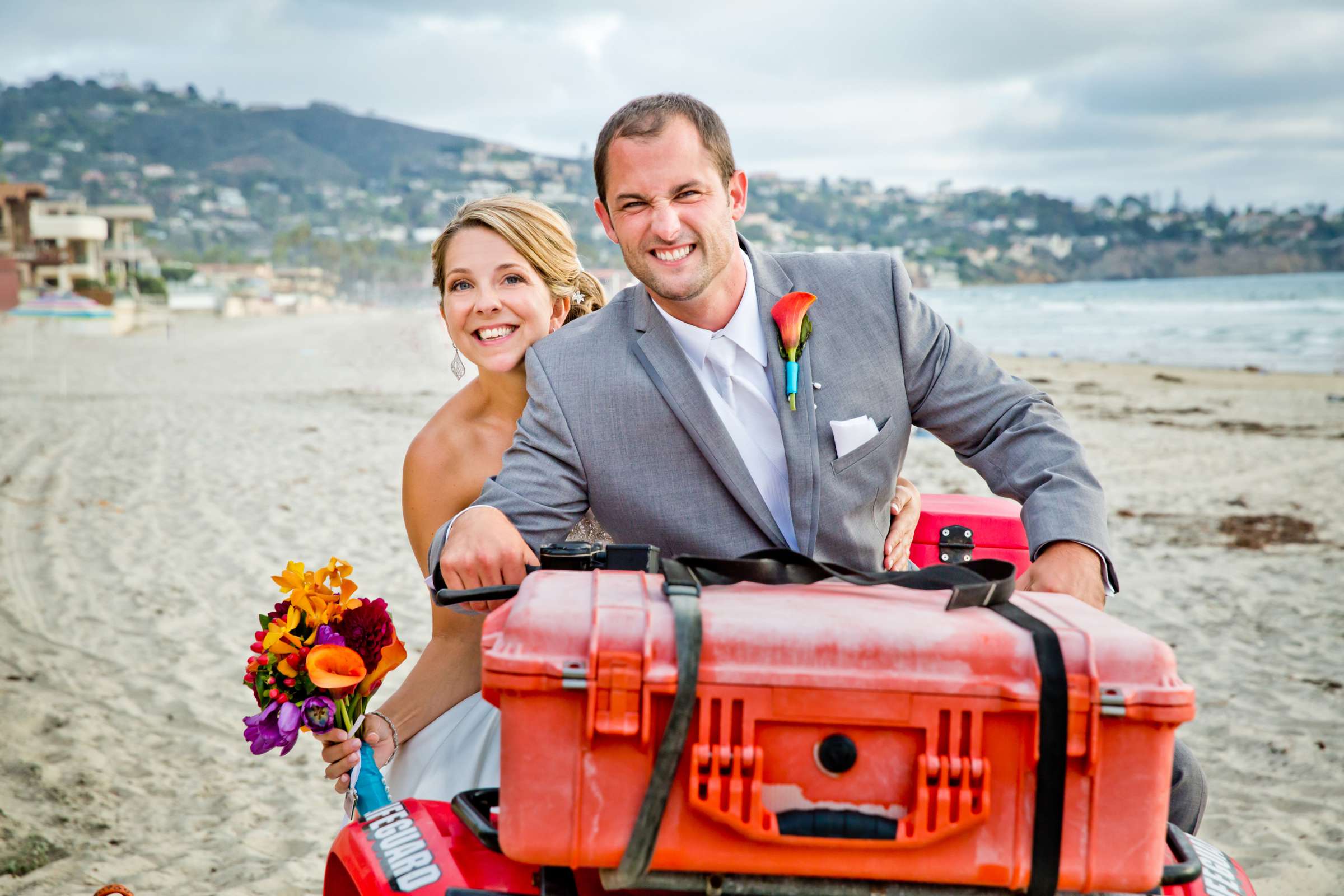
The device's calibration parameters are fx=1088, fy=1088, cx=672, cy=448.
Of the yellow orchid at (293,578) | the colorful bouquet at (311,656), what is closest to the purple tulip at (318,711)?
the colorful bouquet at (311,656)

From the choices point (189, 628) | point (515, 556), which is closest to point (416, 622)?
point (189, 628)

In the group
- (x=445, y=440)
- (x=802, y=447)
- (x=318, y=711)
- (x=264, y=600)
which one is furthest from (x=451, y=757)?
(x=264, y=600)

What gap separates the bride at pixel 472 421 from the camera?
2.87m

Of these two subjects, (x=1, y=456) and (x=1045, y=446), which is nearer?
(x=1045, y=446)

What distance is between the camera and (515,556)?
1.98m

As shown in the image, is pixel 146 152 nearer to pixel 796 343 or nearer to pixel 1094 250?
pixel 1094 250

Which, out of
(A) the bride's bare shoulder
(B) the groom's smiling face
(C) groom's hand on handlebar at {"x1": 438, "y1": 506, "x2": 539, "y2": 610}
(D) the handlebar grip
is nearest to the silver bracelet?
(A) the bride's bare shoulder

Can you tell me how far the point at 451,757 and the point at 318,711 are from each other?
655 millimetres

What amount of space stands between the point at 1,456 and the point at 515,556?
12161mm

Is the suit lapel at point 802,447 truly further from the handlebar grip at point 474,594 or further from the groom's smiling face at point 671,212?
the handlebar grip at point 474,594

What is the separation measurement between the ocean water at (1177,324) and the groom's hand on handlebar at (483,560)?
29.1ft

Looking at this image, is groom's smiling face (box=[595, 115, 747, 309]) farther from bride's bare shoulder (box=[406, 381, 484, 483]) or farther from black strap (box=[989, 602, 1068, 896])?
black strap (box=[989, 602, 1068, 896])

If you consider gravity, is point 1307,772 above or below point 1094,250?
below

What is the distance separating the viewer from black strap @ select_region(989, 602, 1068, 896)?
52.9 inches
